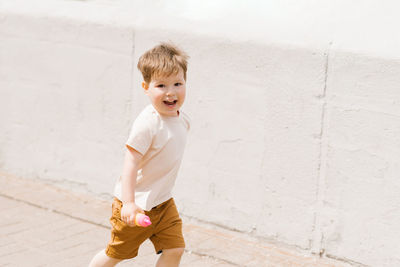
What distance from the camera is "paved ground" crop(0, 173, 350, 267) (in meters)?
4.95

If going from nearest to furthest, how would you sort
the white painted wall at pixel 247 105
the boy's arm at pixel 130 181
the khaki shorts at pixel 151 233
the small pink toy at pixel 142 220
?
1. the small pink toy at pixel 142 220
2. the boy's arm at pixel 130 181
3. the khaki shorts at pixel 151 233
4. the white painted wall at pixel 247 105

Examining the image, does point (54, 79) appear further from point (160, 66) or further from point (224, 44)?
point (160, 66)

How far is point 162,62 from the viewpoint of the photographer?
3.79 metres

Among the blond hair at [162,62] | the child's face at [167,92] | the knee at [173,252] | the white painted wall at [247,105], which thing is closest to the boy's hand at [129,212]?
the knee at [173,252]

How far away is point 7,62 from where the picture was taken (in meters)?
6.52

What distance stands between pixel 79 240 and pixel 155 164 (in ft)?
5.44

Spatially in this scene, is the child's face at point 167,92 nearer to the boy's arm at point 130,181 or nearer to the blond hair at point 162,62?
the blond hair at point 162,62

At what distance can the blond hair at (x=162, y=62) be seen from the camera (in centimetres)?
378

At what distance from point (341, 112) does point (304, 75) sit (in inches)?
13.6

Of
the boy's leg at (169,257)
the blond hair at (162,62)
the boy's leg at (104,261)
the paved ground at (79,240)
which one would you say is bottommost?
the paved ground at (79,240)

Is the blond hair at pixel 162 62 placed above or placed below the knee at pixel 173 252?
above

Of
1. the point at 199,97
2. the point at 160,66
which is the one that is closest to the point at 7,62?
the point at 199,97

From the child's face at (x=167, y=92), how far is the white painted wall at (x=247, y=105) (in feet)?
4.27

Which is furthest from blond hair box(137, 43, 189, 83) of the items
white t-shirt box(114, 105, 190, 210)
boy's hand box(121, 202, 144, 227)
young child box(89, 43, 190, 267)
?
boy's hand box(121, 202, 144, 227)
